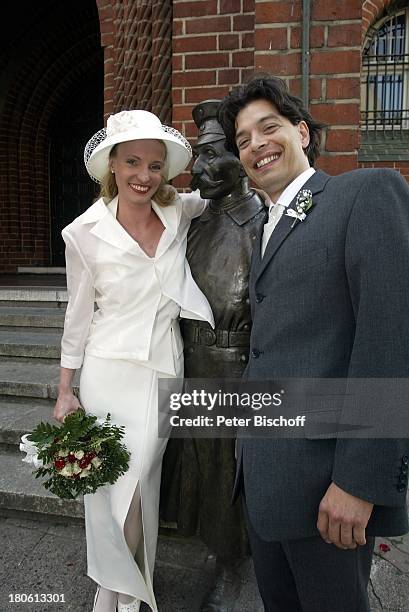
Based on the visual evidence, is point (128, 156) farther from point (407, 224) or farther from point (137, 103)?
point (137, 103)

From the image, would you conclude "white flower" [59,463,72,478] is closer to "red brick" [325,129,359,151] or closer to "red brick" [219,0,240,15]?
"red brick" [325,129,359,151]

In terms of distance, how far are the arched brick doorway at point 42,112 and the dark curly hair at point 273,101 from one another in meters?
7.47

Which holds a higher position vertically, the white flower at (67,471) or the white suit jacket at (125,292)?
the white suit jacket at (125,292)

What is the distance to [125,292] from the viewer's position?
1.83m

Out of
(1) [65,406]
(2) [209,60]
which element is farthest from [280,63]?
(1) [65,406]

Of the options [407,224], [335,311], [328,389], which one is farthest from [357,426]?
[407,224]

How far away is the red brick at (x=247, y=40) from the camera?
318 cm

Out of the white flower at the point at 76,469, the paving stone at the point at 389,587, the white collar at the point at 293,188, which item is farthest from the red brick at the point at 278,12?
the paving stone at the point at 389,587

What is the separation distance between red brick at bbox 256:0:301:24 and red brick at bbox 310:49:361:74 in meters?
0.24

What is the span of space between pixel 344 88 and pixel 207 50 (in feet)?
3.44

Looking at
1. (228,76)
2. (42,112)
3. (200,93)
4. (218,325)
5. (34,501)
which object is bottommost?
(34,501)

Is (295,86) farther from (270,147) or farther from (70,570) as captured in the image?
(70,570)

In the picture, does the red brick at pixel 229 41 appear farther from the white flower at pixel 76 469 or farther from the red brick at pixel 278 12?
the white flower at pixel 76 469

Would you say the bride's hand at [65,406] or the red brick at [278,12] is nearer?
the bride's hand at [65,406]
